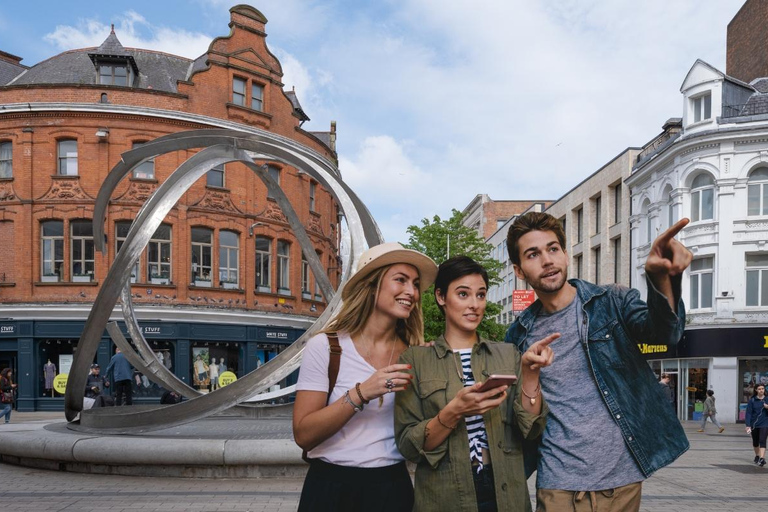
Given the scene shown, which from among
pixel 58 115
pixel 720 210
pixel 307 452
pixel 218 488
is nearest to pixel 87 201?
pixel 58 115

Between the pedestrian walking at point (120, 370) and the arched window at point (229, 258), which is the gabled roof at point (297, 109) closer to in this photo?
the arched window at point (229, 258)

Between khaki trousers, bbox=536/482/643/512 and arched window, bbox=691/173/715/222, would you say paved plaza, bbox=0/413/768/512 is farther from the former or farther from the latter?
arched window, bbox=691/173/715/222

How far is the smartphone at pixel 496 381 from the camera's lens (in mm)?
2641

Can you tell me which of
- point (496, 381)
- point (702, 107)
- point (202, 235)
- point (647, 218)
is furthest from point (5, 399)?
point (702, 107)

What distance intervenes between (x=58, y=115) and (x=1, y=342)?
8966 millimetres

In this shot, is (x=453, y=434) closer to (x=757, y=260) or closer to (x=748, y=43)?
(x=757, y=260)

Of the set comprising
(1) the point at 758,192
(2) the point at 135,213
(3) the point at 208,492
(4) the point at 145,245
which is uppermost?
(1) the point at 758,192

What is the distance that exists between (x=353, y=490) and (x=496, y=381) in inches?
32.6

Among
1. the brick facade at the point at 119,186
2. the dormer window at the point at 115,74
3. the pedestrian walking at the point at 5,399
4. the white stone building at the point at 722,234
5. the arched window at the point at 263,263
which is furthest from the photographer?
the arched window at the point at 263,263

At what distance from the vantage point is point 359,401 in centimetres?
283

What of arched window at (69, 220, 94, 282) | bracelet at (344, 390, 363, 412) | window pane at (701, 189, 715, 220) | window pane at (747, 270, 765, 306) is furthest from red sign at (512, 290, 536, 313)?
bracelet at (344, 390, 363, 412)

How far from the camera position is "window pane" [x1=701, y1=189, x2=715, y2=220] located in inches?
1064

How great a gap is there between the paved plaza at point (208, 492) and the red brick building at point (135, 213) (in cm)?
1764

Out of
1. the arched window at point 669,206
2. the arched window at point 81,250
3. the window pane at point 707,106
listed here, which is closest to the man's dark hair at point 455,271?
the arched window at point 81,250
